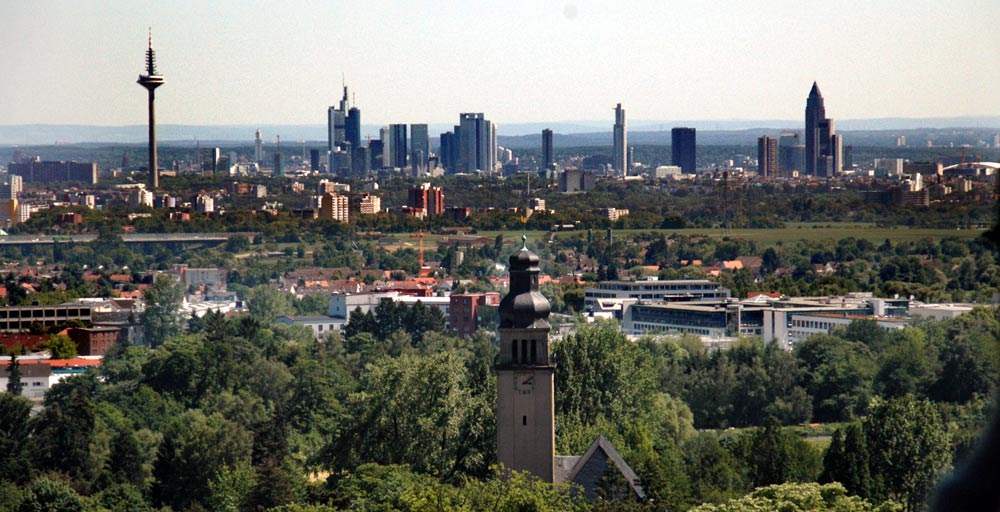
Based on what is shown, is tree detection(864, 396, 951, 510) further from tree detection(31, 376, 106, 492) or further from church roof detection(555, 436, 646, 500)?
tree detection(31, 376, 106, 492)

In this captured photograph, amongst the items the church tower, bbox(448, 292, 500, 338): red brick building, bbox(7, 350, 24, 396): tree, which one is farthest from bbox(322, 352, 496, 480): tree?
bbox(448, 292, 500, 338): red brick building

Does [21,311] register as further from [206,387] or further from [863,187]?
[863,187]

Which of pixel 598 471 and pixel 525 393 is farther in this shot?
pixel 525 393

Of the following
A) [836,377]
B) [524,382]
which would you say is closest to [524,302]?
[524,382]

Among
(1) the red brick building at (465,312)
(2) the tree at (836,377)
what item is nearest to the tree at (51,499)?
(2) the tree at (836,377)

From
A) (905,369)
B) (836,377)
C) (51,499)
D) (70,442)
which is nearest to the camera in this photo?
(51,499)

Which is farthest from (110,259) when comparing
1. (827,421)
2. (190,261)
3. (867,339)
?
(827,421)

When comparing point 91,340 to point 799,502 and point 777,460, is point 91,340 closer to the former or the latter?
point 777,460

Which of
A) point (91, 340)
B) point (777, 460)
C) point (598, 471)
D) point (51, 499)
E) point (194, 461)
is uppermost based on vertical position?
point (598, 471)

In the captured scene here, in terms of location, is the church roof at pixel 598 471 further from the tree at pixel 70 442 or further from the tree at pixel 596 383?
the tree at pixel 70 442
